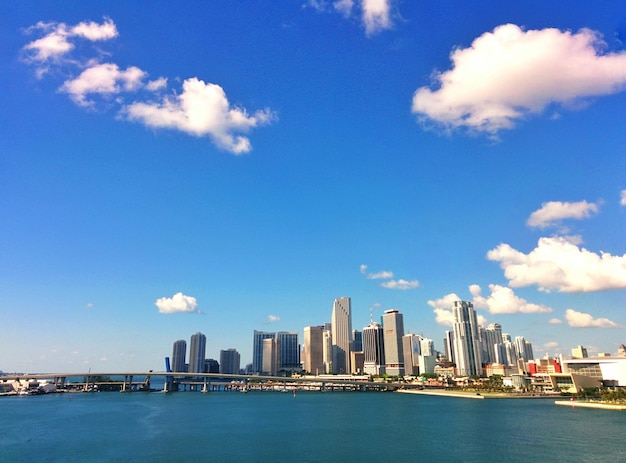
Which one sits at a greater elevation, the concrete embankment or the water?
the water

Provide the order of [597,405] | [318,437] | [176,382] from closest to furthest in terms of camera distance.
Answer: [318,437]
[597,405]
[176,382]

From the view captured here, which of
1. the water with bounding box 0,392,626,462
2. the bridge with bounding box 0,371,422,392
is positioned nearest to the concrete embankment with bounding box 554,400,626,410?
the water with bounding box 0,392,626,462

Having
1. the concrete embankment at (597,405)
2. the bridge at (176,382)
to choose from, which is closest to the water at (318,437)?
the concrete embankment at (597,405)

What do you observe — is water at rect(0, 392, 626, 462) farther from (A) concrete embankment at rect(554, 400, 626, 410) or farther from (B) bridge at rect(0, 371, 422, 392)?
(B) bridge at rect(0, 371, 422, 392)

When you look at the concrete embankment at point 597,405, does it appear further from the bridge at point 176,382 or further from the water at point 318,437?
the bridge at point 176,382

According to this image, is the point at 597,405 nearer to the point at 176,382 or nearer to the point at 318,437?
the point at 318,437

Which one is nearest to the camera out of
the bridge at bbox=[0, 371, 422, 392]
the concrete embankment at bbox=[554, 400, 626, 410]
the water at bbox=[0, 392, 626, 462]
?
the water at bbox=[0, 392, 626, 462]

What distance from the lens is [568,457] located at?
1516 inches

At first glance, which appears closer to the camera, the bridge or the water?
the water

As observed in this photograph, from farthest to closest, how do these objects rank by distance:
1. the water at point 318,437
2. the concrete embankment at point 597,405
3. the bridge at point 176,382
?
the bridge at point 176,382, the concrete embankment at point 597,405, the water at point 318,437

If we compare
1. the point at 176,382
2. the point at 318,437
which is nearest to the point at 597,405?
the point at 318,437

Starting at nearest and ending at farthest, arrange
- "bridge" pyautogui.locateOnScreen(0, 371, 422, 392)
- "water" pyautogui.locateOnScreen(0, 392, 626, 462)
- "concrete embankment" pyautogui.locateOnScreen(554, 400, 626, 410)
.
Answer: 1. "water" pyautogui.locateOnScreen(0, 392, 626, 462)
2. "concrete embankment" pyautogui.locateOnScreen(554, 400, 626, 410)
3. "bridge" pyautogui.locateOnScreen(0, 371, 422, 392)

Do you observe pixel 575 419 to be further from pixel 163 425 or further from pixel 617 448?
pixel 163 425

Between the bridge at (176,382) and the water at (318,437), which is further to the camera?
the bridge at (176,382)
